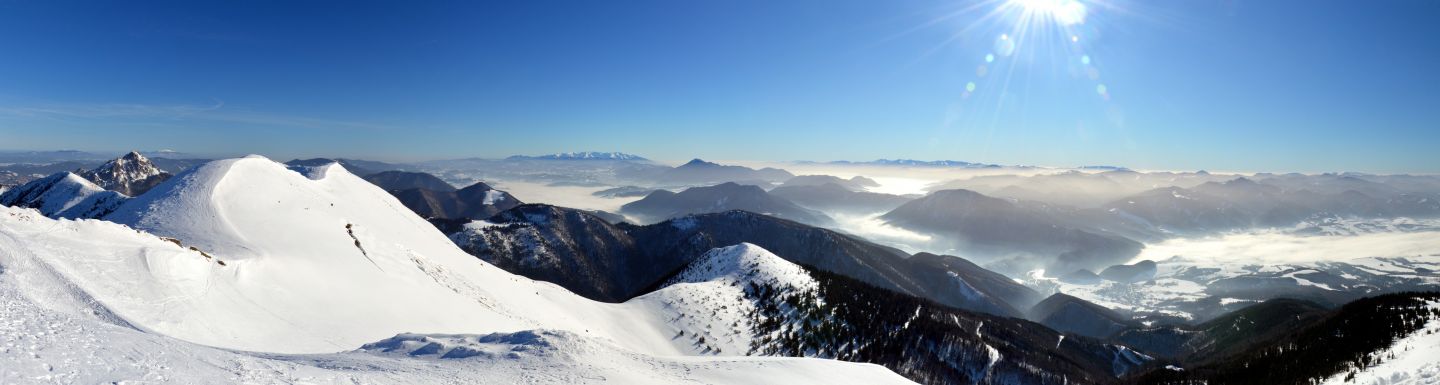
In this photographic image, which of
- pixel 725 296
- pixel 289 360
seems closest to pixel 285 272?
pixel 289 360

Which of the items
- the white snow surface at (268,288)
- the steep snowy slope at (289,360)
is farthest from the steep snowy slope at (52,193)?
the steep snowy slope at (289,360)

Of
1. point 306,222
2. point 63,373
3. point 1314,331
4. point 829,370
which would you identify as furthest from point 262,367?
point 1314,331

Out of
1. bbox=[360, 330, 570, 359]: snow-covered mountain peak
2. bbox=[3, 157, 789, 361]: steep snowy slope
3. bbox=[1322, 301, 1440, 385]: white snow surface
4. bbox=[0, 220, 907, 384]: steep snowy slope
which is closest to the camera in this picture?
bbox=[0, 220, 907, 384]: steep snowy slope

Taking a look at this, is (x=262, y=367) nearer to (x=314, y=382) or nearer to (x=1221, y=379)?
(x=314, y=382)

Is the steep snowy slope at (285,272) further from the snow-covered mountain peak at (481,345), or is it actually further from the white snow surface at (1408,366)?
the white snow surface at (1408,366)

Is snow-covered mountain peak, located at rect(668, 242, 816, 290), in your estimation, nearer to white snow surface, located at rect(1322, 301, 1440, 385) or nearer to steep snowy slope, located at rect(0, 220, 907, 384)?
steep snowy slope, located at rect(0, 220, 907, 384)

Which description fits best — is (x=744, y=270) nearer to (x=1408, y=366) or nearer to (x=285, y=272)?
(x=285, y=272)

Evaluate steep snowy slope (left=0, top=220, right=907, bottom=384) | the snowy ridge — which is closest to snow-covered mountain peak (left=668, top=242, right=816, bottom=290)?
the snowy ridge
